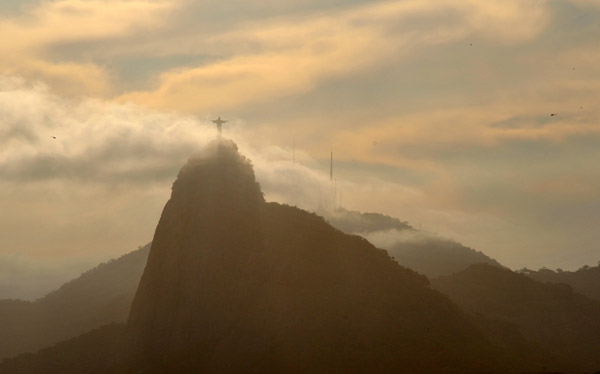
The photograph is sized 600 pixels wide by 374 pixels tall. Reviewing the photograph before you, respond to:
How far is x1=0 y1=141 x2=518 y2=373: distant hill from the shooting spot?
134875mm

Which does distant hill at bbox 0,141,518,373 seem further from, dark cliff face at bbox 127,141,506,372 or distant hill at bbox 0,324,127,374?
distant hill at bbox 0,324,127,374

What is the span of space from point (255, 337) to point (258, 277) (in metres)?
10.9

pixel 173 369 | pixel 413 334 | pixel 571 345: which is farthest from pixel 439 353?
pixel 571 345

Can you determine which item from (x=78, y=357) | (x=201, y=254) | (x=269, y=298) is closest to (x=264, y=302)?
(x=269, y=298)

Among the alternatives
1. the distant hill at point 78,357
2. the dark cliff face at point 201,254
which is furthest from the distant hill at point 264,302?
the distant hill at point 78,357

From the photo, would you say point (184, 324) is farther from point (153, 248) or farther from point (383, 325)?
point (383, 325)

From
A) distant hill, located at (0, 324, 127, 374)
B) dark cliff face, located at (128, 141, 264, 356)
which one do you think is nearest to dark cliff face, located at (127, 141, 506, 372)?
dark cliff face, located at (128, 141, 264, 356)

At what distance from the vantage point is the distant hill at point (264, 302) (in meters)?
135

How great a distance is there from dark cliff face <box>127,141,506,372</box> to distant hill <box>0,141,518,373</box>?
0.62 ft

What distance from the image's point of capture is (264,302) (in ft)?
467

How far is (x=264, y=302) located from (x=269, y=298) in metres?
0.90

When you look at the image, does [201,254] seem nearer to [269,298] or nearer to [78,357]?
[269,298]

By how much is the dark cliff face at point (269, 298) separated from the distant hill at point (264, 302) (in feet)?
0.62

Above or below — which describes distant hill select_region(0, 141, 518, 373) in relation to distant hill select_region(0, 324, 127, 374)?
above
